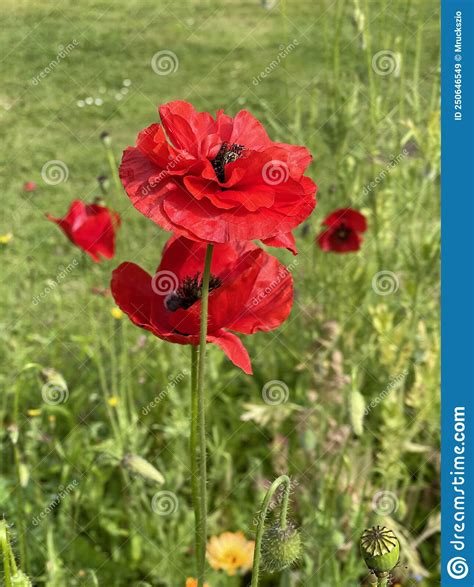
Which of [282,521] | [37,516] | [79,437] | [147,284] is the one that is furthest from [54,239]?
[282,521]

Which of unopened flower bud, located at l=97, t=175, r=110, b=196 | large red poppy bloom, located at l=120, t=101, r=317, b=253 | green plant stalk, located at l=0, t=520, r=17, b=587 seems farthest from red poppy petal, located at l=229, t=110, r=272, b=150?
unopened flower bud, located at l=97, t=175, r=110, b=196

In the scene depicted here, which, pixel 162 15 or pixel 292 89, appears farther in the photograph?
pixel 162 15

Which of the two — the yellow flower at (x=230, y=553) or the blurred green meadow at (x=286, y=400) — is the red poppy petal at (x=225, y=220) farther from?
the yellow flower at (x=230, y=553)

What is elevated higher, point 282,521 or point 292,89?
point 292,89

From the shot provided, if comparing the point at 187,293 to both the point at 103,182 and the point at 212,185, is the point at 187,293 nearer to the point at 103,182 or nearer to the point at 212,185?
the point at 212,185

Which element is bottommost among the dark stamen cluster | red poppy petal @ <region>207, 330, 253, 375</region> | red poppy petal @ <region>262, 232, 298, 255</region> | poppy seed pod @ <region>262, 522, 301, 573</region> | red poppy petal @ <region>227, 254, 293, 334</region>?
poppy seed pod @ <region>262, 522, 301, 573</region>

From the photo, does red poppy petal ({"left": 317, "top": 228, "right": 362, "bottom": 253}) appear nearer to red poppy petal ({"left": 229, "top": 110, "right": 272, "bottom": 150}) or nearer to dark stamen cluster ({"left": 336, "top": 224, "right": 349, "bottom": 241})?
dark stamen cluster ({"left": 336, "top": 224, "right": 349, "bottom": 241})

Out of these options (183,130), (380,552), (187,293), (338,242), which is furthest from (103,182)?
(380,552)
